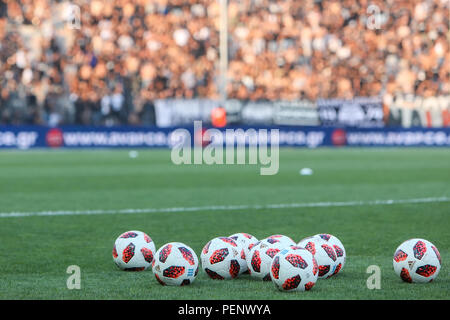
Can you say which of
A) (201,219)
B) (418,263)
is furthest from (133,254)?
(201,219)

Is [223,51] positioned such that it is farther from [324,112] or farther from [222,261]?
[222,261]

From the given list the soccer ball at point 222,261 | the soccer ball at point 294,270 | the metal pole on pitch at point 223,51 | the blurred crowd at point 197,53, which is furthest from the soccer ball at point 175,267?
the metal pole on pitch at point 223,51

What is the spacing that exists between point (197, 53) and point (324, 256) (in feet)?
87.9

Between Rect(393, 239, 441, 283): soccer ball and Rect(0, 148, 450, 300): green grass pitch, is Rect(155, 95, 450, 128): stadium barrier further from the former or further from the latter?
Rect(393, 239, 441, 283): soccer ball

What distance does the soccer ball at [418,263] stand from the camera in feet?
18.7

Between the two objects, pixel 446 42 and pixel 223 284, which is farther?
pixel 446 42

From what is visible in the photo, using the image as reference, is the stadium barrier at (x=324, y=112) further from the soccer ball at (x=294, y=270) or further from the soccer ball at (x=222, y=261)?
the soccer ball at (x=294, y=270)

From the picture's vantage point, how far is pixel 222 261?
19.5ft

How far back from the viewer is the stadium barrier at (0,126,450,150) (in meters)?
27.6
